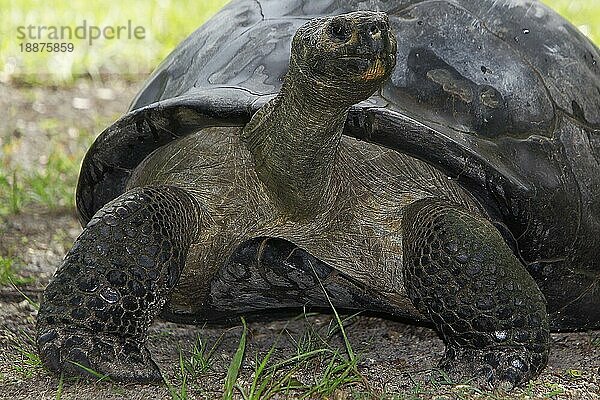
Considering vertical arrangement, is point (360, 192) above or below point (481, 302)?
above

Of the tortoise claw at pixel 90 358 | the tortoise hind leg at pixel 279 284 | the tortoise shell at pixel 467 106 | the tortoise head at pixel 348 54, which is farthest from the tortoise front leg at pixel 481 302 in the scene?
the tortoise claw at pixel 90 358

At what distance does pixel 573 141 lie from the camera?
11.5ft

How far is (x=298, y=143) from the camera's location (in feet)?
10.0

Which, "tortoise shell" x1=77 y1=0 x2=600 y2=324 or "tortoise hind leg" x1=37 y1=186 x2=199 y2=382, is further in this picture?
"tortoise shell" x1=77 y1=0 x2=600 y2=324

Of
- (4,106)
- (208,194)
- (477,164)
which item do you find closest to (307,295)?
(208,194)

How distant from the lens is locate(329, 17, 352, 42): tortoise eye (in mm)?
2615

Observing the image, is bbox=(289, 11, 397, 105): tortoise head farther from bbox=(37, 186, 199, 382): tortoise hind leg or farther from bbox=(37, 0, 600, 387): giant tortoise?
bbox=(37, 186, 199, 382): tortoise hind leg

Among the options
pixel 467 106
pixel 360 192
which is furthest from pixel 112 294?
pixel 467 106

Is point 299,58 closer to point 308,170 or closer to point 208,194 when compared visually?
point 308,170

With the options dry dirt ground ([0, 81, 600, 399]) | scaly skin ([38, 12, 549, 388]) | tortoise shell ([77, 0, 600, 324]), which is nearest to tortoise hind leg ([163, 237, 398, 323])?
scaly skin ([38, 12, 549, 388])

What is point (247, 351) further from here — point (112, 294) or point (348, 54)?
point (348, 54)

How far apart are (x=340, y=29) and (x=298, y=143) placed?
52 cm

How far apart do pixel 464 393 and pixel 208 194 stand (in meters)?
1.21

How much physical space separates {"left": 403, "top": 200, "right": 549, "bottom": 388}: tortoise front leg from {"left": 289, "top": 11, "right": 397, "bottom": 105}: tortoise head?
0.67m
